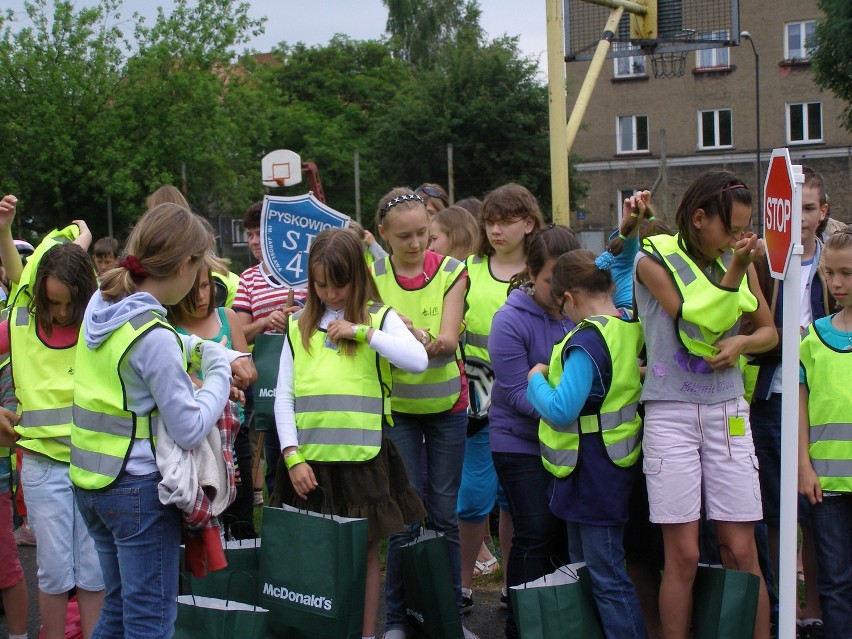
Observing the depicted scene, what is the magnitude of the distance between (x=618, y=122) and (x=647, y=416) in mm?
41475

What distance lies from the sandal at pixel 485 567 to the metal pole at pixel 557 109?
324cm

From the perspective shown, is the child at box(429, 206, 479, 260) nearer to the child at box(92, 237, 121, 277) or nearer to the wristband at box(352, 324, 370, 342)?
the wristband at box(352, 324, 370, 342)

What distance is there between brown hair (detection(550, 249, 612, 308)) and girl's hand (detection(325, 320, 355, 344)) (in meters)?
0.86

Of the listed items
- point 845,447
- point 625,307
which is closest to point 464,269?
point 625,307

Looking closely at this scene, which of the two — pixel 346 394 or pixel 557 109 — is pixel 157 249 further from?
pixel 557 109

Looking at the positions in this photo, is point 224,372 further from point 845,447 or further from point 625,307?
point 845,447

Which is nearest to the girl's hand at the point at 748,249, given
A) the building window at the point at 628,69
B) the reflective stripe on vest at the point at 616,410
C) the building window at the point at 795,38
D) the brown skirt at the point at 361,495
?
the reflective stripe on vest at the point at 616,410

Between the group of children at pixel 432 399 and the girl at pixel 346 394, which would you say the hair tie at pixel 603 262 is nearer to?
the group of children at pixel 432 399

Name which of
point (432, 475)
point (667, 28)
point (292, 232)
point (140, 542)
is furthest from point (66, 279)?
point (667, 28)

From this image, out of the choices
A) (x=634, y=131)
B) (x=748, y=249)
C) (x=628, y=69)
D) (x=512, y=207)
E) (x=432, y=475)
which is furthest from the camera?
(x=634, y=131)

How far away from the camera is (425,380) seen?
4.50m

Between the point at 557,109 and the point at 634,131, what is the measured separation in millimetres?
36463

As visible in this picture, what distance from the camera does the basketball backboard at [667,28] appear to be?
10.6 m

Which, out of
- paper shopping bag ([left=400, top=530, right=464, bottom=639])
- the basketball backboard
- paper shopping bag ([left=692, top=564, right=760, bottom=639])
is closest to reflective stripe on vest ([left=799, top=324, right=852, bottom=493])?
paper shopping bag ([left=692, top=564, right=760, bottom=639])
